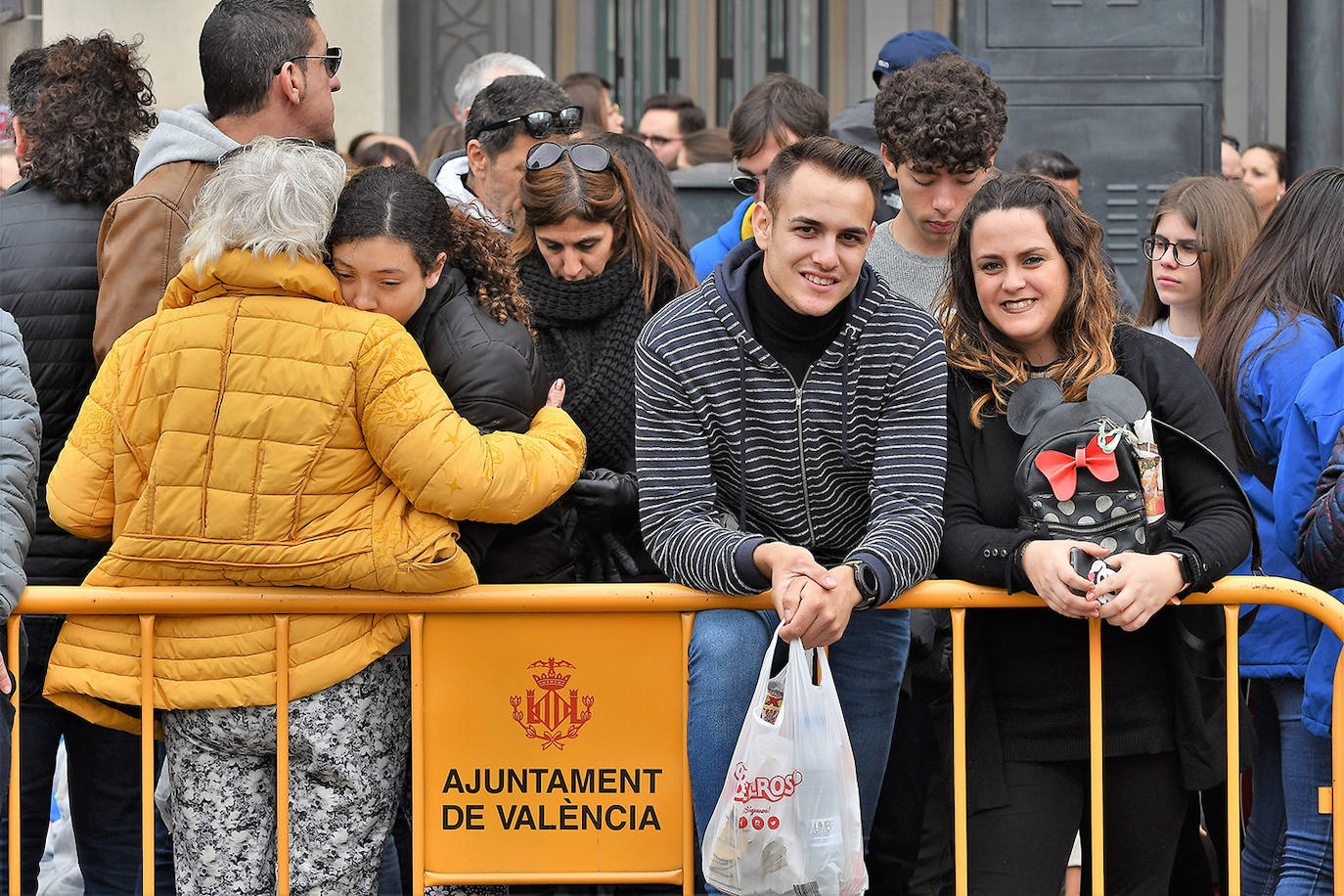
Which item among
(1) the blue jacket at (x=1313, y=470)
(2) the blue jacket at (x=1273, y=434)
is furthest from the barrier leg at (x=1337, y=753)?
(2) the blue jacket at (x=1273, y=434)

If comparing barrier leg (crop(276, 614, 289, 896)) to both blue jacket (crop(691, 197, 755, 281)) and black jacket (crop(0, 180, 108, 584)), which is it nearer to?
black jacket (crop(0, 180, 108, 584))

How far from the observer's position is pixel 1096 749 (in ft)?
11.3

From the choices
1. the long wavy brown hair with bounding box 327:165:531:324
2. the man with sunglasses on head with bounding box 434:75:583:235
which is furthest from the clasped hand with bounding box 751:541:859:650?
the man with sunglasses on head with bounding box 434:75:583:235

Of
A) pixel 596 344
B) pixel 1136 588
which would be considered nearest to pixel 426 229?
pixel 596 344

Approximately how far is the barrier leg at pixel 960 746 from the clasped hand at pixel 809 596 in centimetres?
30

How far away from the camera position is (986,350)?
12.1 feet

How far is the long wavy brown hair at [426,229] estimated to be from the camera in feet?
11.6

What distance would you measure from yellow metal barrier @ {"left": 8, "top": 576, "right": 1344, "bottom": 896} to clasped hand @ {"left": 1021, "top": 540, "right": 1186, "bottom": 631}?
0.15m

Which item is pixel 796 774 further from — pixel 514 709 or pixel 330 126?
pixel 330 126

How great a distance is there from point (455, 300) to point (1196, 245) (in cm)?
244

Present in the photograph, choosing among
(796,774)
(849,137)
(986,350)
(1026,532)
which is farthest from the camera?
(849,137)

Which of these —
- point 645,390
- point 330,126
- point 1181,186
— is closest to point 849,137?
point 1181,186

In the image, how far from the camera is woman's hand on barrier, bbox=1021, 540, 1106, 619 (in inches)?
131

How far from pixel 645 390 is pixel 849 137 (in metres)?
2.80
